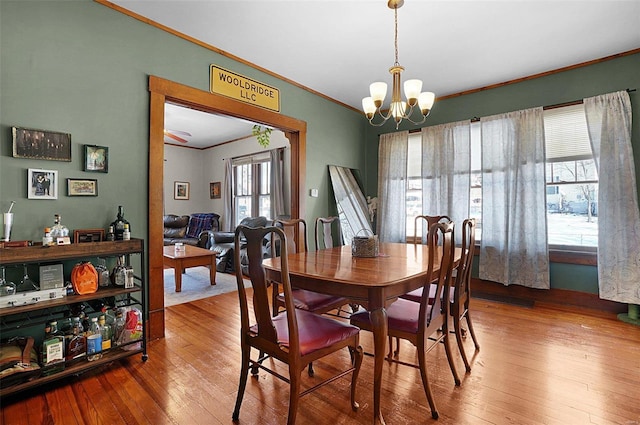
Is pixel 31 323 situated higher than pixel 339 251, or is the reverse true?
pixel 339 251

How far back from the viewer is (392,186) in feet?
15.8

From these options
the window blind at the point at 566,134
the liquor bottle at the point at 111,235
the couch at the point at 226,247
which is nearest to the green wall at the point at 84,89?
the liquor bottle at the point at 111,235

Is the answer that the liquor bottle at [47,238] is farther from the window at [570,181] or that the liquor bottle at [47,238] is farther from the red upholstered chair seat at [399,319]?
the window at [570,181]

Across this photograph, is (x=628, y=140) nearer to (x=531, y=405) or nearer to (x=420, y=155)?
(x=420, y=155)

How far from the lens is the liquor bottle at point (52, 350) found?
188cm

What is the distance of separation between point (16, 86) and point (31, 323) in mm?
1525

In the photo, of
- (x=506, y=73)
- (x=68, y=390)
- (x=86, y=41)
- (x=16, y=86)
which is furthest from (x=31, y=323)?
(x=506, y=73)

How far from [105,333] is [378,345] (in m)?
1.89

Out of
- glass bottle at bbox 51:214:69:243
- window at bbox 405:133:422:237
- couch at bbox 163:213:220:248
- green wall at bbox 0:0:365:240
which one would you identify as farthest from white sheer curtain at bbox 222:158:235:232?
glass bottle at bbox 51:214:69:243

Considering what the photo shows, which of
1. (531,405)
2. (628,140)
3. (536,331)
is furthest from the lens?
(628,140)

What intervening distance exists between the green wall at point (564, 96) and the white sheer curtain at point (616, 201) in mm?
144

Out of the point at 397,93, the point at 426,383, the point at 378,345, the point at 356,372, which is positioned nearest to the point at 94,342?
the point at 356,372

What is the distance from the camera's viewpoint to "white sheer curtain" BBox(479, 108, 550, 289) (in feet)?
11.8

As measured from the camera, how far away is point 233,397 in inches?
73.1
